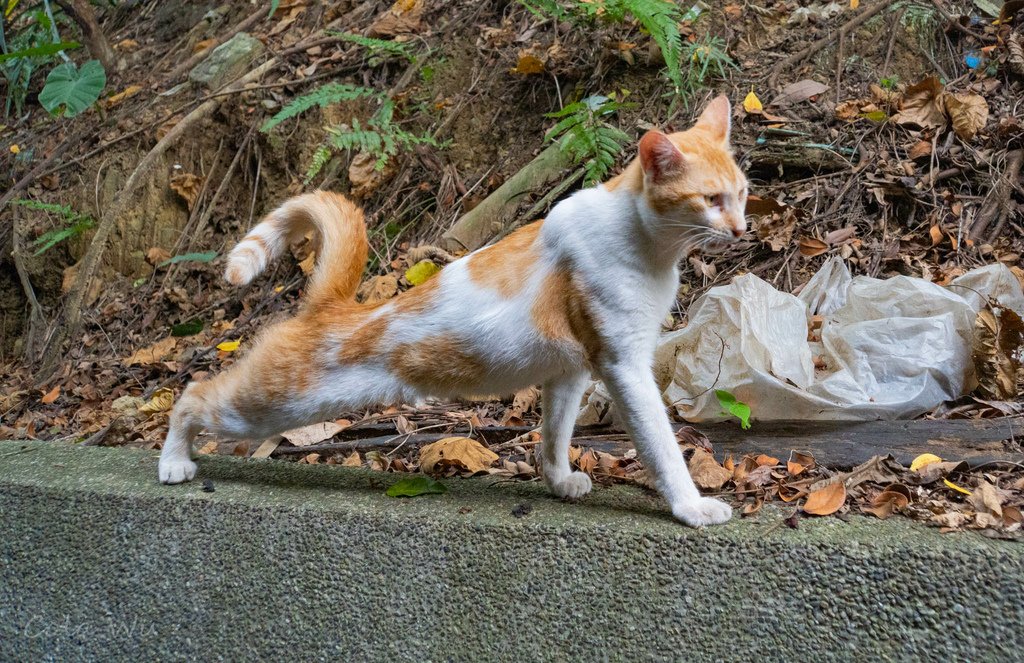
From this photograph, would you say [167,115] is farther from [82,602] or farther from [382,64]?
[82,602]

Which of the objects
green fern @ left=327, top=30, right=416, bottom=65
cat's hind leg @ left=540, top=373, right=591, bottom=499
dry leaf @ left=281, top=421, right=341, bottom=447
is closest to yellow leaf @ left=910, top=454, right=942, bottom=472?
cat's hind leg @ left=540, top=373, right=591, bottom=499

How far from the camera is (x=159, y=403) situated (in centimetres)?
421

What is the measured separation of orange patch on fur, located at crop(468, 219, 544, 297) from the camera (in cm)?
252

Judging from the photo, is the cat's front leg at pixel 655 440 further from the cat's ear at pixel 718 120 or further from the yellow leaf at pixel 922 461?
the cat's ear at pixel 718 120

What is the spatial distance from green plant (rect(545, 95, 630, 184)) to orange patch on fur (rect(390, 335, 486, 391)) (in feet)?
5.62

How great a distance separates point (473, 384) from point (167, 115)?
184 inches

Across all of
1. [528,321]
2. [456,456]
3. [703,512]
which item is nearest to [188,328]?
[456,456]

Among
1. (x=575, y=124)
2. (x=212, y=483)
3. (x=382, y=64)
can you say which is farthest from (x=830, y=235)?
(x=382, y=64)

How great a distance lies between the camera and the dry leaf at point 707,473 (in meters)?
2.57

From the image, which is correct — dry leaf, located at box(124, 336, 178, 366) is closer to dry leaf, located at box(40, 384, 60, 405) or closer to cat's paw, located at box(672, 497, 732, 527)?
dry leaf, located at box(40, 384, 60, 405)

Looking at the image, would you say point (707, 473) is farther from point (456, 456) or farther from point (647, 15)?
point (647, 15)

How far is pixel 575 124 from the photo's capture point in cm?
417

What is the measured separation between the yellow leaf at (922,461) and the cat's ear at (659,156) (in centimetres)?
Result: 119

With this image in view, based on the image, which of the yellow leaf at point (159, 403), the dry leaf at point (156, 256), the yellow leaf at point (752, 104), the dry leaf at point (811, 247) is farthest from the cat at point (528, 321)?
the dry leaf at point (156, 256)
